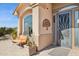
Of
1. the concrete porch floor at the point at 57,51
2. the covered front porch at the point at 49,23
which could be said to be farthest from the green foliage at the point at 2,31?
the concrete porch floor at the point at 57,51

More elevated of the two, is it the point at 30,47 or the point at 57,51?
the point at 30,47

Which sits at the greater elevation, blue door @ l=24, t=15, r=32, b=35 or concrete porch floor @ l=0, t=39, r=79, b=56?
blue door @ l=24, t=15, r=32, b=35

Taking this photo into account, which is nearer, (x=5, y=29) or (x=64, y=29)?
(x=5, y=29)

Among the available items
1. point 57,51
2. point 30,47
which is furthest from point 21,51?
point 57,51

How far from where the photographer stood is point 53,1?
3.25m

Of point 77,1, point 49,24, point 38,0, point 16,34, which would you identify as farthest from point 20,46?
point 77,1

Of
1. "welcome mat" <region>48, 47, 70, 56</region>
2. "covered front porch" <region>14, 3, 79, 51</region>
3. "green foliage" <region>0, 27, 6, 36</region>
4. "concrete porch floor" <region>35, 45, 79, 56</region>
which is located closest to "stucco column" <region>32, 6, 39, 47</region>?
"covered front porch" <region>14, 3, 79, 51</region>

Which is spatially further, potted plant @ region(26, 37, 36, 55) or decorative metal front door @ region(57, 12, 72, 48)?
decorative metal front door @ region(57, 12, 72, 48)

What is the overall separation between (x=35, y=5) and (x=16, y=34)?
2.42ft

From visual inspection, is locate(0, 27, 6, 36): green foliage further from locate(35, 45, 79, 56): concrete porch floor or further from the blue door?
locate(35, 45, 79, 56): concrete porch floor

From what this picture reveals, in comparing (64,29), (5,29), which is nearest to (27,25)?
(5,29)

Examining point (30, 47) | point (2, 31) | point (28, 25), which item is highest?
point (28, 25)

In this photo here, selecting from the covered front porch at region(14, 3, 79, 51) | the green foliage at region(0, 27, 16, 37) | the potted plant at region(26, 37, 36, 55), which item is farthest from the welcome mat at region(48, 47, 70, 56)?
the green foliage at region(0, 27, 16, 37)

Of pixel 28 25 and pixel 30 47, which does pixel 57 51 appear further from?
pixel 28 25
